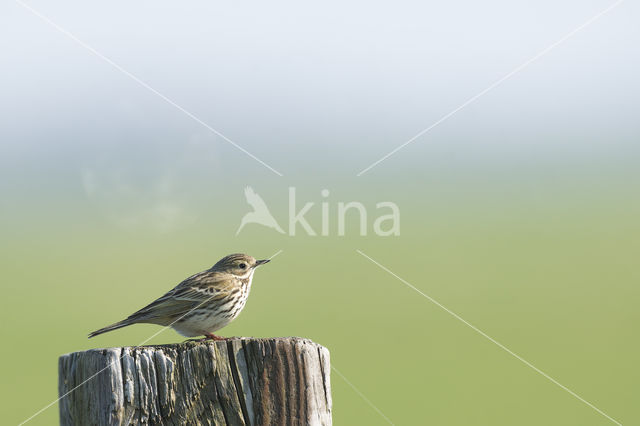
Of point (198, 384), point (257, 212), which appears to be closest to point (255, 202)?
point (257, 212)

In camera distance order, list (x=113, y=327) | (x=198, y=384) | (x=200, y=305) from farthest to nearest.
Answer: (x=200, y=305)
(x=113, y=327)
(x=198, y=384)

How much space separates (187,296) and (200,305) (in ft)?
0.59

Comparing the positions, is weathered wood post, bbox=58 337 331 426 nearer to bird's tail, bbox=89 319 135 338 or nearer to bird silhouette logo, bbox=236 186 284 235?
bird's tail, bbox=89 319 135 338

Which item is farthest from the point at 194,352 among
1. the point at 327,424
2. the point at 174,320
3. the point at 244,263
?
the point at 244,263

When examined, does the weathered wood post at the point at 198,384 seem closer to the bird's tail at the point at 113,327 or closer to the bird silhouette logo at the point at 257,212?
the bird's tail at the point at 113,327

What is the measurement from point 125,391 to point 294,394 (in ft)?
3.13

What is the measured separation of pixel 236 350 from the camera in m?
3.92

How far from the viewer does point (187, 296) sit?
24.9 feet

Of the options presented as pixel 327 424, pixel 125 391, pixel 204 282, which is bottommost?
pixel 327 424

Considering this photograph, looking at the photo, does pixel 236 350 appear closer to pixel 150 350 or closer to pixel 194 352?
pixel 194 352

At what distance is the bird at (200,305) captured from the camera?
723 cm

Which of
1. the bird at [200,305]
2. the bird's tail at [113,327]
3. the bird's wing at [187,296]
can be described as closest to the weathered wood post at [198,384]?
the bird's tail at [113,327]

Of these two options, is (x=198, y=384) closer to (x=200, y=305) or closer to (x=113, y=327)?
(x=113, y=327)

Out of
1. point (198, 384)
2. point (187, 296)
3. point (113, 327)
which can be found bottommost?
point (198, 384)
